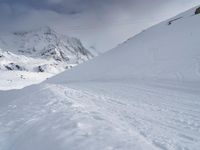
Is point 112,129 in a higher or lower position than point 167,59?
lower

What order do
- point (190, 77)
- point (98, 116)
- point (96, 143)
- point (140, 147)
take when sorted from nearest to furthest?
point (140, 147) < point (96, 143) < point (98, 116) < point (190, 77)

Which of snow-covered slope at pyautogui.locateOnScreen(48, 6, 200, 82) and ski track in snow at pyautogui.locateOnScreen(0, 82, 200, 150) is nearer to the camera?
ski track in snow at pyautogui.locateOnScreen(0, 82, 200, 150)

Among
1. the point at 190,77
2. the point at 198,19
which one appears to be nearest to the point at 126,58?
the point at 198,19

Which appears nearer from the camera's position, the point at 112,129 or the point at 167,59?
the point at 112,129

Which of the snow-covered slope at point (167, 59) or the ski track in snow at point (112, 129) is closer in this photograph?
the ski track in snow at point (112, 129)

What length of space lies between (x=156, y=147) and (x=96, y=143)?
1.31m

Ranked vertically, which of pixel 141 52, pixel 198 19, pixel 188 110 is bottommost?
pixel 188 110

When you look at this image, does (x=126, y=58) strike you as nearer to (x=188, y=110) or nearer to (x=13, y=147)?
(x=188, y=110)

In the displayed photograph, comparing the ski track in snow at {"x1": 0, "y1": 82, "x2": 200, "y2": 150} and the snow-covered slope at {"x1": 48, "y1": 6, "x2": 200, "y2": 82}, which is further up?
the snow-covered slope at {"x1": 48, "y1": 6, "x2": 200, "y2": 82}

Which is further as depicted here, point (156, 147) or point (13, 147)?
point (13, 147)

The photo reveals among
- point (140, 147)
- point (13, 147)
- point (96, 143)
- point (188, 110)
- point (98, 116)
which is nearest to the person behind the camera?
point (140, 147)

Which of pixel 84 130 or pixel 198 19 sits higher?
pixel 198 19

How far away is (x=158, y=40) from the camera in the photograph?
36.1 meters

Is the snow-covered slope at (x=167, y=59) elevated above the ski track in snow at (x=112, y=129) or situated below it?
above
